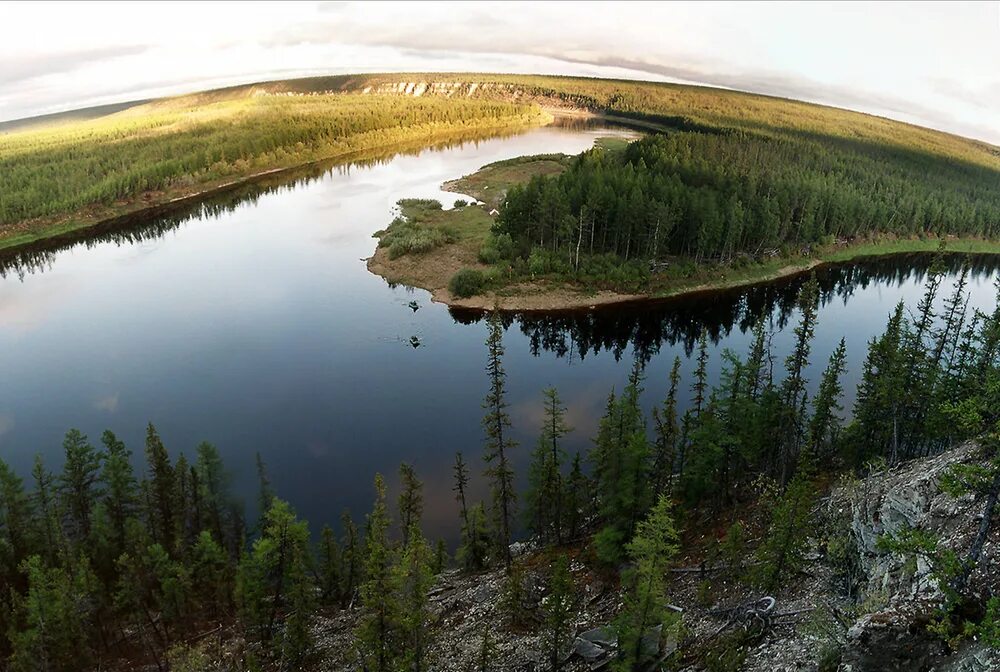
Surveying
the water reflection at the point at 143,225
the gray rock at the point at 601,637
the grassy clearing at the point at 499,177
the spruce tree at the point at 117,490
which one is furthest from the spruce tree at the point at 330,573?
the grassy clearing at the point at 499,177

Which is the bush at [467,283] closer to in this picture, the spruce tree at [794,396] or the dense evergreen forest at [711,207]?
the dense evergreen forest at [711,207]

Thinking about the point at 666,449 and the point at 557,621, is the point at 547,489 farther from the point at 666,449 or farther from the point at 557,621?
the point at 557,621

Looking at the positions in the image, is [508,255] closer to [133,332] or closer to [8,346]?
[133,332]

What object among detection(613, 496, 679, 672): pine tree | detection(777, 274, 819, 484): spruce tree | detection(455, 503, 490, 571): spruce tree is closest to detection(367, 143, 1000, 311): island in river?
detection(777, 274, 819, 484): spruce tree

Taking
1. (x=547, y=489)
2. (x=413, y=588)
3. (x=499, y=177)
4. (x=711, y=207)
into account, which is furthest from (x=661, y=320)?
(x=499, y=177)

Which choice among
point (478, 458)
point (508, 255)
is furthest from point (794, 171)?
point (478, 458)

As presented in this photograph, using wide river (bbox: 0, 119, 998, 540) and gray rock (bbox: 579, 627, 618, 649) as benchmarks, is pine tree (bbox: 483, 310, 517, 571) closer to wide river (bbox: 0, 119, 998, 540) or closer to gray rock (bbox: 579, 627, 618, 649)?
wide river (bbox: 0, 119, 998, 540)

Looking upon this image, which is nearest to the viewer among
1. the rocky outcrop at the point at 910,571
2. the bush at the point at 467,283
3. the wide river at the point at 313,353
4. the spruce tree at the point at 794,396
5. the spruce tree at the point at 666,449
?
the rocky outcrop at the point at 910,571
